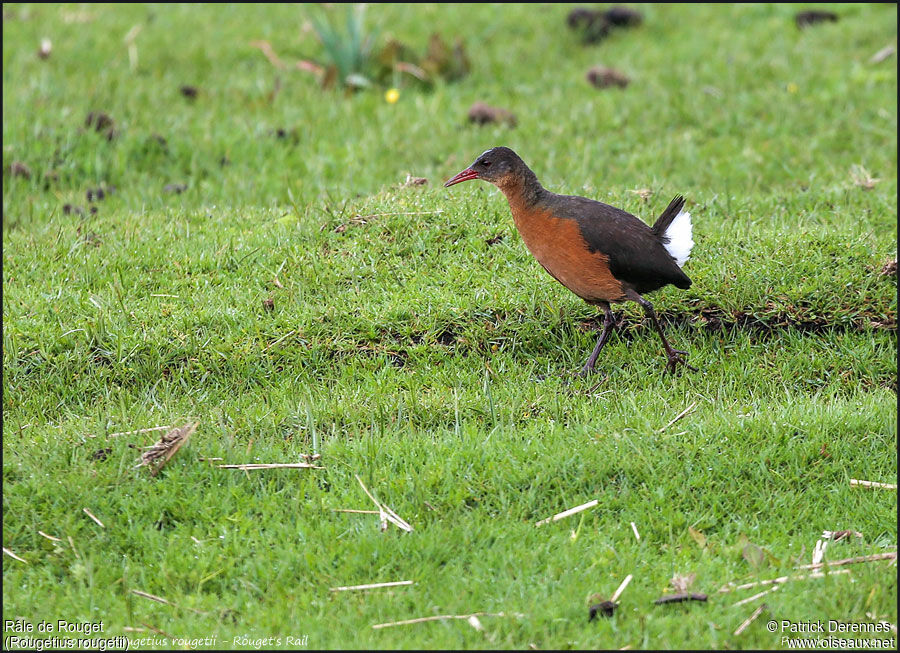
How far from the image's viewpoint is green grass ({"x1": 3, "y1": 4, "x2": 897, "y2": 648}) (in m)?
3.75

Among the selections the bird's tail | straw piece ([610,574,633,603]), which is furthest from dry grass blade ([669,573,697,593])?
the bird's tail

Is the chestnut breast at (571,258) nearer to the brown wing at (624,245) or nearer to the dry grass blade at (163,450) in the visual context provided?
the brown wing at (624,245)

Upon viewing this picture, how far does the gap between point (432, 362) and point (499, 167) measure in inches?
43.3

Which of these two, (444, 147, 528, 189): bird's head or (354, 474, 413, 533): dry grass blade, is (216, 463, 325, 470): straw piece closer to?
(354, 474, 413, 533): dry grass blade

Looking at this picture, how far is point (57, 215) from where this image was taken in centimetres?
689

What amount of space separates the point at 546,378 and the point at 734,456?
119 cm

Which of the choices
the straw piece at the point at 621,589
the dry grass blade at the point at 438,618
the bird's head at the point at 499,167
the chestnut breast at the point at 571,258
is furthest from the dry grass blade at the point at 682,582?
the bird's head at the point at 499,167

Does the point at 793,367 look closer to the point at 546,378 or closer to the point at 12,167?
the point at 546,378

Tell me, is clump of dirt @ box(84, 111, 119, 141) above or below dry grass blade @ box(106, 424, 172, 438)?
above

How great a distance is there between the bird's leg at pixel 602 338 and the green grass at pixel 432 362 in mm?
93

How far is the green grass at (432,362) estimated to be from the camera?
12.3 feet

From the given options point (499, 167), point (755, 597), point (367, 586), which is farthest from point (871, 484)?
point (499, 167)

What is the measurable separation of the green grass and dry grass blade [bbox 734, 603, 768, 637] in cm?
4

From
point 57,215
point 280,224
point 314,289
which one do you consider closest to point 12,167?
point 57,215
